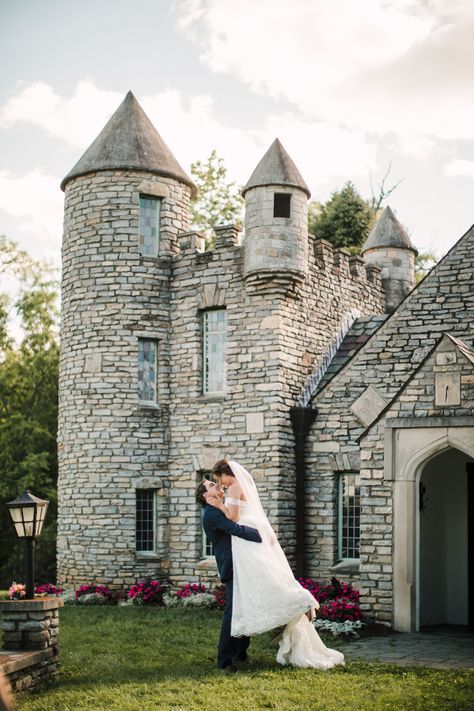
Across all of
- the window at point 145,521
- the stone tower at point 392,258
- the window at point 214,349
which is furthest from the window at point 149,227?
the stone tower at point 392,258

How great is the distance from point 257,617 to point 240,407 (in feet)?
29.8

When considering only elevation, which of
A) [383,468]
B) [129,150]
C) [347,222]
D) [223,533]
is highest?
[347,222]

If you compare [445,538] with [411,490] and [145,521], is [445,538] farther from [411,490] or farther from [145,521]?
[145,521]

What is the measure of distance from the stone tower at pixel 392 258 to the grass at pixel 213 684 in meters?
13.2

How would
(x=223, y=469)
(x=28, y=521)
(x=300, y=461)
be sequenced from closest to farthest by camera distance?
(x=223, y=469), (x=28, y=521), (x=300, y=461)

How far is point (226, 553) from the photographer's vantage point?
10375mm

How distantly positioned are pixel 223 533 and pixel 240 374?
870 cm

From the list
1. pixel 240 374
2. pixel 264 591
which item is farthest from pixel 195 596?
pixel 264 591

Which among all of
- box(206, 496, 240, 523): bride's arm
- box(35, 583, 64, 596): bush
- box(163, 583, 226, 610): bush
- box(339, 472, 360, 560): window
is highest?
box(206, 496, 240, 523): bride's arm

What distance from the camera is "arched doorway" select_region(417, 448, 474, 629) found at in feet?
48.6

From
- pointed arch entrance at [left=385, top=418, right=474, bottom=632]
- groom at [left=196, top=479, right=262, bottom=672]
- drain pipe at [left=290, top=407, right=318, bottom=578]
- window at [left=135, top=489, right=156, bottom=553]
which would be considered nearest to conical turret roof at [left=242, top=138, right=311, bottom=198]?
drain pipe at [left=290, top=407, right=318, bottom=578]

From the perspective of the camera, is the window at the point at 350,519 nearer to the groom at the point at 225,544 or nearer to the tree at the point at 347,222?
the groom at the point at 225,544

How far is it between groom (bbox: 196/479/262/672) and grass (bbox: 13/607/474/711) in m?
0.23

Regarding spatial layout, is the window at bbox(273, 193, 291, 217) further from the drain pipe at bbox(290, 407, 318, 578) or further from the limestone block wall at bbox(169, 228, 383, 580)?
the drain pipe at bbox(290, 407, 318, 578)
